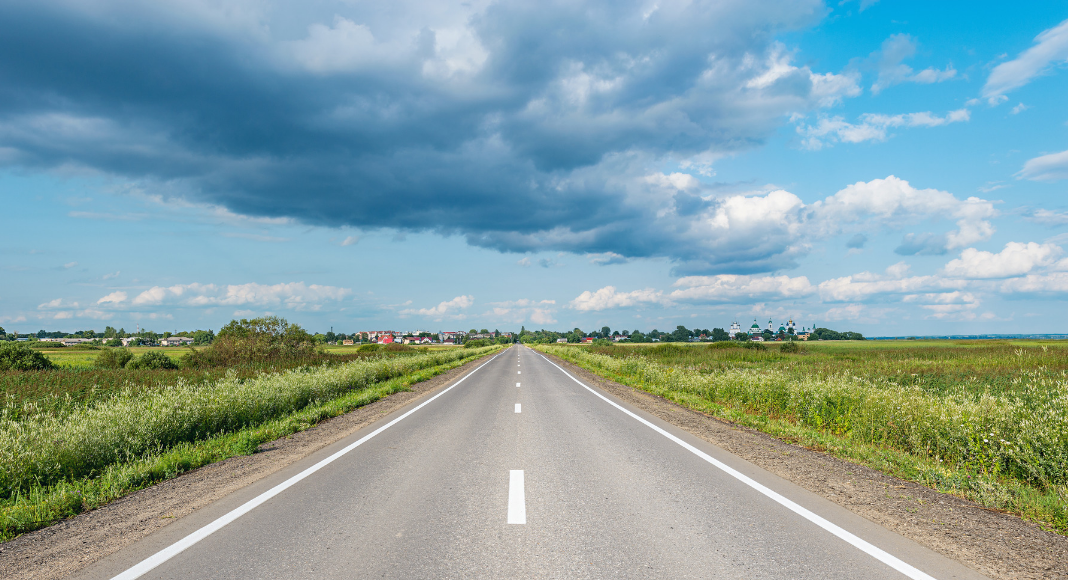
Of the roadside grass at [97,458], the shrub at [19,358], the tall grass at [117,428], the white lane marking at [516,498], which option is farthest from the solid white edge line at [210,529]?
the shrub at [19,358]

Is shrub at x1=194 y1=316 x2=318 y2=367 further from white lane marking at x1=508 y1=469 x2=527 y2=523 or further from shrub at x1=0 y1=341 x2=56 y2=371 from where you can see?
white lane marking at x1=508 y1=469 x2=527 y2=523

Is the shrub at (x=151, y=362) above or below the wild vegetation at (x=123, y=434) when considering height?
below

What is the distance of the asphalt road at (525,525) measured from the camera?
154 inches

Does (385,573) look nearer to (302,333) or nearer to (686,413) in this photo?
(686,413)

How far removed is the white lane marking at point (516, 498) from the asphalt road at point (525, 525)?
0.5 inches

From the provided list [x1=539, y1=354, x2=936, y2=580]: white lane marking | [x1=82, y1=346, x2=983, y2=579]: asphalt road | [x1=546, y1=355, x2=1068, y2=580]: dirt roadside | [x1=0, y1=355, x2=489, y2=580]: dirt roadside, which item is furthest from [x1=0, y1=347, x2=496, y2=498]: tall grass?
[x1=546, y1=355, x2=1068, y2=580]: dirt roadside

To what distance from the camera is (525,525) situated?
15.7ft

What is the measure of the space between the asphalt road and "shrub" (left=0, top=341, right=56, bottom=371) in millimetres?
36461

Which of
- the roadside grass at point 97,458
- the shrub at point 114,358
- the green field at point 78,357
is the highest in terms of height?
the roadside grass at point 97,458

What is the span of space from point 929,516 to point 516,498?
4.36 m

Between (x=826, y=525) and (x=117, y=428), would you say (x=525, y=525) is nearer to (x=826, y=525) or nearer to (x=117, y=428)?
(x=826, y=525)

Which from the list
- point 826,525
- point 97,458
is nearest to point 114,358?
point 97,458

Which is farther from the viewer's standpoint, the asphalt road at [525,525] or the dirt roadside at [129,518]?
the dirt roadside at [129,518]

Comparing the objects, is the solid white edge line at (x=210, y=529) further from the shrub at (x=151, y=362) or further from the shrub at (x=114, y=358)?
the shrub at (x=114, y=358)
